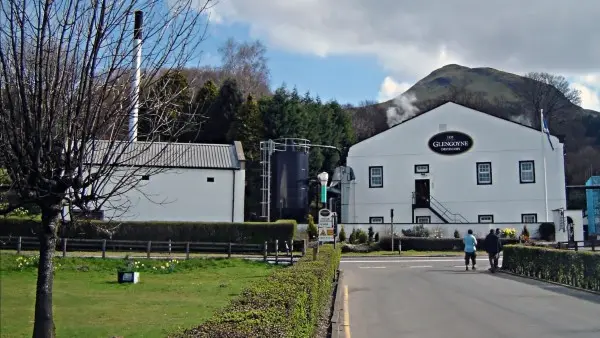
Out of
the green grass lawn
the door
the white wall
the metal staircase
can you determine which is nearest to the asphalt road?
the green grass lawn

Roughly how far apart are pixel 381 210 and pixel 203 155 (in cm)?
1676

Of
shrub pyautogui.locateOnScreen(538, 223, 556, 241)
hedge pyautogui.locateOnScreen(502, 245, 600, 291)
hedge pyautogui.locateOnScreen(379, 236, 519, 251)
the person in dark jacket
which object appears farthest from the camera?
shrub pyautogui.locateOnScreen(538, 223, 556, 241)

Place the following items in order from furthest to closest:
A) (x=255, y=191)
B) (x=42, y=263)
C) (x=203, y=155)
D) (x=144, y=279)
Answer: (x=255, y=191) → (x=203, y=155) → (x=144, y=279) → (x=42, y=263)

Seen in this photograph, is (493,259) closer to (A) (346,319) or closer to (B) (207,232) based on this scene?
(A) (346,319)

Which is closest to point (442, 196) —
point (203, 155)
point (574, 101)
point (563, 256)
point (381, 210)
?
point (381, 210)

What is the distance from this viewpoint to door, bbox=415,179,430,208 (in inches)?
2003

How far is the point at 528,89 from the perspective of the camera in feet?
306

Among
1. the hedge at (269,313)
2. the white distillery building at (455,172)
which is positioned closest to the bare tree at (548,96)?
the white distillery building at (455,172)

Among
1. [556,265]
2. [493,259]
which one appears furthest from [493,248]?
[556,265]

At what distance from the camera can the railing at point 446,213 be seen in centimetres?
4966

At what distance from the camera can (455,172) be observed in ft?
167

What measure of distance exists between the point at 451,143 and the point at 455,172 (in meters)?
2.64

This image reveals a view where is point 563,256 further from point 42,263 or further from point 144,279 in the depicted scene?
point 42,263

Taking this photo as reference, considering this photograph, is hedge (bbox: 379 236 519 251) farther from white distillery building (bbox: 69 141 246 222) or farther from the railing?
white distillery building (bbox: 69 141 246 222)
